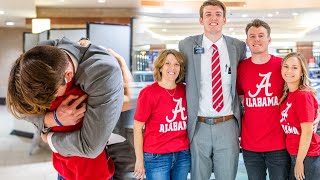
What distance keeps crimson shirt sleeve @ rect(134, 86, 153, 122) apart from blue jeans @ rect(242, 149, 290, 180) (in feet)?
1.72

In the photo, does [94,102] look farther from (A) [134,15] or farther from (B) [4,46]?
(B) [4,46]

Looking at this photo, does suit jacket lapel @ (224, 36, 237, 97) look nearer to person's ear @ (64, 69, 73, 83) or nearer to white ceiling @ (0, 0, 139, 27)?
white ceiling @ (0, 0, 139, 27)

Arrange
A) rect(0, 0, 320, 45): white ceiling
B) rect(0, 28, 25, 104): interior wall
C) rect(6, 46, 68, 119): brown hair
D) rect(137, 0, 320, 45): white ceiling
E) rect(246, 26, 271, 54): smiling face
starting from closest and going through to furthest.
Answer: rect(6, 46, 68, 119): brown hair, rect(246, 26, 271, 54): smiling face, rect(0, 28, 25, 104): interior wall, rect(0, 0, 320, 45): white ceiling, rect(137, 0, 320, 45): white ceiling

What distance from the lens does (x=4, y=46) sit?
1.93 meters

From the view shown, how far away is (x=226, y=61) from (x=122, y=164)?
2.57 feet

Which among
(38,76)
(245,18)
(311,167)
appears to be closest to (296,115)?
(311,167)

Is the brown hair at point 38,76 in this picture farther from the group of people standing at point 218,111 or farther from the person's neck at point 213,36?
the person's neck at point 213,36

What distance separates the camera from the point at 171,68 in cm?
162

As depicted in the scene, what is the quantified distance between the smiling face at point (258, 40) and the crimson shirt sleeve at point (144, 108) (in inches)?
21.4

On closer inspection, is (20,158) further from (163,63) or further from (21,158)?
(163,63)

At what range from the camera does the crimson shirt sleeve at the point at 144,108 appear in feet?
5.38

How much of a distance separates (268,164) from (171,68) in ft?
2.17

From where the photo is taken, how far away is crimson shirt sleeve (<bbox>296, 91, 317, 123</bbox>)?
152 centimetres

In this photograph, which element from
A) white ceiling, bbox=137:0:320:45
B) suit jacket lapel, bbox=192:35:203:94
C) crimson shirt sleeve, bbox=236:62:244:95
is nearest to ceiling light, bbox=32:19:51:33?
suit jacket lapel, bbox=192:35:203:94
